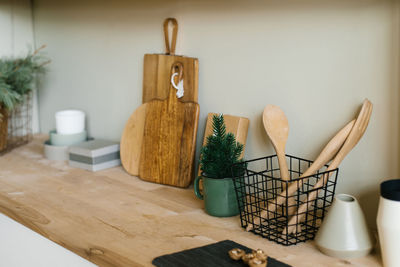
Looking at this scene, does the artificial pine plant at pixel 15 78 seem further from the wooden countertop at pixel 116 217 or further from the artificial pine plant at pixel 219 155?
the artificial pine plant at pixel 219 155

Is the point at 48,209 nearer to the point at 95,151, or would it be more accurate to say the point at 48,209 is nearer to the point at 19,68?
the point at 95,151

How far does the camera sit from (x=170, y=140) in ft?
4.12

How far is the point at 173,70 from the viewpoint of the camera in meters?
1.26

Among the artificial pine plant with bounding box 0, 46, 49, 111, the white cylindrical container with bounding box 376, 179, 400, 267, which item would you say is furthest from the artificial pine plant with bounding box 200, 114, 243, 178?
the artificial pine plant with bounding box 0, 46, 49, 111

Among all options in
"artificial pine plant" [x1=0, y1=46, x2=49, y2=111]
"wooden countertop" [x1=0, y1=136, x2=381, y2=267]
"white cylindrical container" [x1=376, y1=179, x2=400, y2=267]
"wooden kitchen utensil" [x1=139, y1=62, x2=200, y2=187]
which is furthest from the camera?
"artificial pine plant" [x1=0, y1=46, x2=49, y2=111]

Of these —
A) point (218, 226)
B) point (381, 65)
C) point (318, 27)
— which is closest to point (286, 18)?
point (318, 27)

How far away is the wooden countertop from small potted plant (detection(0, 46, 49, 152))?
196mm

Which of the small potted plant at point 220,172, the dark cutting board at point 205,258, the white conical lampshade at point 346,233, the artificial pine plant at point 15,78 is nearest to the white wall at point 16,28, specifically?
the artificial pine plant at point 15,78

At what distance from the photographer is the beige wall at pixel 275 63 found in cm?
90

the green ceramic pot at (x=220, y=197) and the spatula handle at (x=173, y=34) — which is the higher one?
the spatula handle at (x=173, y=34)

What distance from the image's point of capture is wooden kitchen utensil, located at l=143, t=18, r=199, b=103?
4.04ft

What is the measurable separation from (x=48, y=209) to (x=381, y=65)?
81 centimetres

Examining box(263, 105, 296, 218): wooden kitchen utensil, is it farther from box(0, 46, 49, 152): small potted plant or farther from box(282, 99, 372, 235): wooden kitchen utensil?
box(0, 46, 49, 152): small potted plant

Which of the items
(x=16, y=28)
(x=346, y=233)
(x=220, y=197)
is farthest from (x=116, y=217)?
(x=16, y=28)
